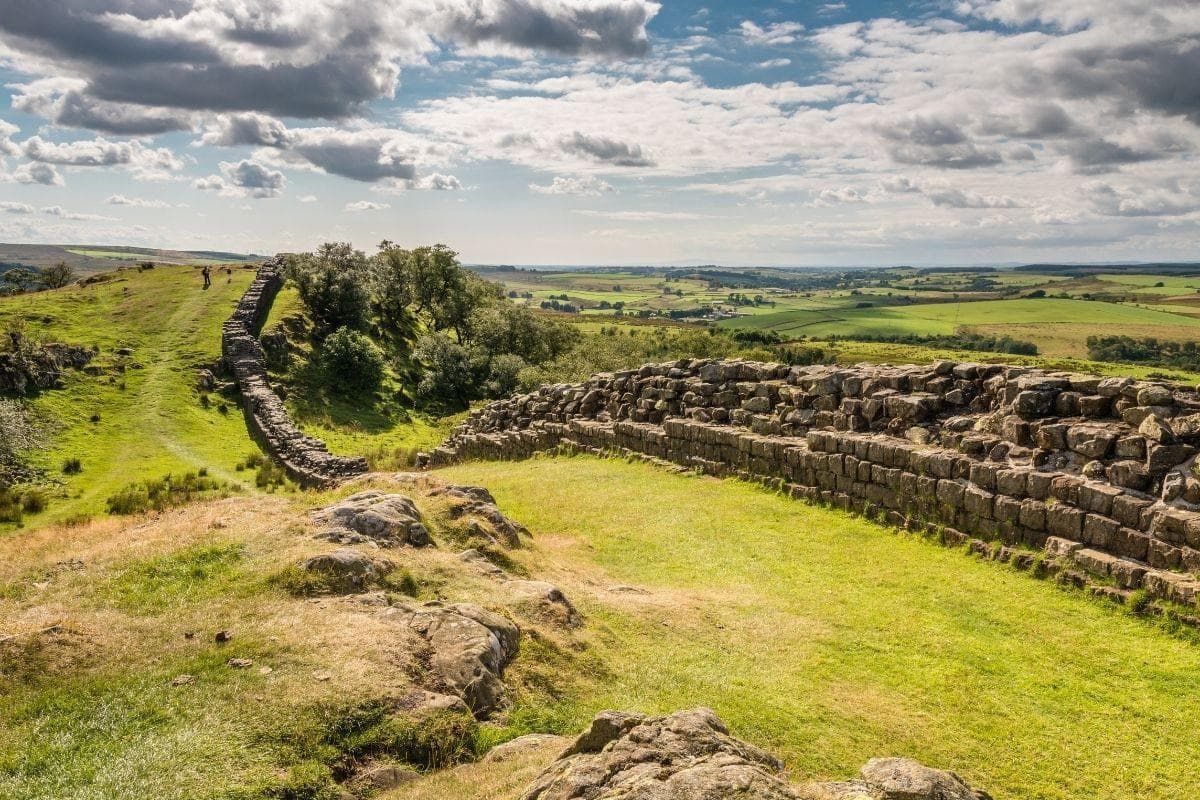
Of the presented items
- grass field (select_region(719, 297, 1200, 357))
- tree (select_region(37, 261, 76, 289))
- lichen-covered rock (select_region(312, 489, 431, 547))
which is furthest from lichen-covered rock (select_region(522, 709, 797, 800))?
grass field (select_region(719, 297, 1200, 357))

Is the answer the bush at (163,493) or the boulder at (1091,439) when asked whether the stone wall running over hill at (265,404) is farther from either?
the boulder at (1091,439)

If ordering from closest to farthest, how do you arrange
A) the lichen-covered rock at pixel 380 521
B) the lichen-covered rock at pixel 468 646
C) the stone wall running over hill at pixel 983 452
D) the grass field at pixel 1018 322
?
the lichen-covered rock at pixel 468 646 < the lichen-covered rock at pixel 380 521 < the stone wall running over hill at pixel 983 452 < the grass field at pixel 1018 322

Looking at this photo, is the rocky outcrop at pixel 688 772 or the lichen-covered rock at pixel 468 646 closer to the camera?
the rocky outcrop at pixel 688 772

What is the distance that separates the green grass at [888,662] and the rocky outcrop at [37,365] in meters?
35.9

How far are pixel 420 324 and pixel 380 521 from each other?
7206cm

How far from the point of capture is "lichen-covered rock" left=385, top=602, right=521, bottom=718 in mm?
8016

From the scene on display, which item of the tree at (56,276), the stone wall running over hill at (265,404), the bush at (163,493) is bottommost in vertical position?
the bush at (163,493)

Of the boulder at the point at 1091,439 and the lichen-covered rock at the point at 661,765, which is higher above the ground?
the boulder at the point at 1091,439

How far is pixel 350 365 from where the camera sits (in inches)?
2078

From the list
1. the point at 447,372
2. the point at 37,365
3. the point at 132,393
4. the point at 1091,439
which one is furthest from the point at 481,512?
the point at 447,372

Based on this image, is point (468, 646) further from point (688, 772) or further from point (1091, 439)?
point (1091, 439)

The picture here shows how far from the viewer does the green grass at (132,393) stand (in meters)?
32.8

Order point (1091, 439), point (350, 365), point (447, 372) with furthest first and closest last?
point (447, 372) → point (350, 365) → point (1091, 439)

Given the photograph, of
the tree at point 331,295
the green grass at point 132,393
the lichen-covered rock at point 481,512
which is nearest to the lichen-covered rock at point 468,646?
the lichen-covered rock at point 481,512
